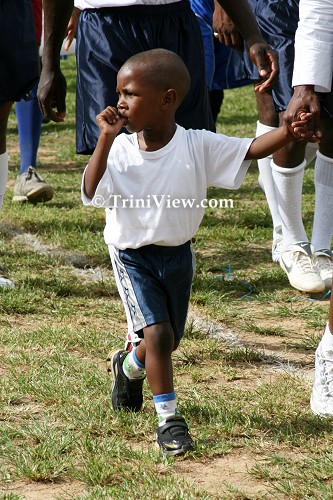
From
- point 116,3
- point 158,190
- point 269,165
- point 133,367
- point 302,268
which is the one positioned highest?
point 116,3

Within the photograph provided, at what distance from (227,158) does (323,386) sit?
84cm

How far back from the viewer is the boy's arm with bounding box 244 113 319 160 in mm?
3293

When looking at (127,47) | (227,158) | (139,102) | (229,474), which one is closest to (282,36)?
(127,47)

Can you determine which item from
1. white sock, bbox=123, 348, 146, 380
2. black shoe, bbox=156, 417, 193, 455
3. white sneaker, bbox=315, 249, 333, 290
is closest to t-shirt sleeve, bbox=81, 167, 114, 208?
white sock, bbox=123, 348, 146, 380

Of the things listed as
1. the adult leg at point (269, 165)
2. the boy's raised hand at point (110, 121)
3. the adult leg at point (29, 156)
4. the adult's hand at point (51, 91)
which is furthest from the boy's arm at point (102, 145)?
the adult leg at point (29, 156)

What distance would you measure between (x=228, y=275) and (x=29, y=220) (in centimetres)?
164

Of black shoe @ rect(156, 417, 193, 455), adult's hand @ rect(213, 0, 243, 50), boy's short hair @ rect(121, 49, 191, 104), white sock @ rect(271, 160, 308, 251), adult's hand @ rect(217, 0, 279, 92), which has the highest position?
boy's short hair @ rect(121, 49, 191, 104)

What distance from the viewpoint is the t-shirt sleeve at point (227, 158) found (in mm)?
3367

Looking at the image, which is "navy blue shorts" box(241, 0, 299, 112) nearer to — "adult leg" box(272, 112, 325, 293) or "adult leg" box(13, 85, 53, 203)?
"adult leg" box(272, 112, 325, 293)

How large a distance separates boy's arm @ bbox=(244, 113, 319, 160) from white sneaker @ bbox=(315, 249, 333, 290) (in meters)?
1.89

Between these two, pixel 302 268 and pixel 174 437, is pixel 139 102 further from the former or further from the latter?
pixel 302 268

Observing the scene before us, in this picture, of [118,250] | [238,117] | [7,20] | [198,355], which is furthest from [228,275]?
[238,117]

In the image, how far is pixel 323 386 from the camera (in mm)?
3516

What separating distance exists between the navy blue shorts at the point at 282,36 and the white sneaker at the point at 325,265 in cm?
77
